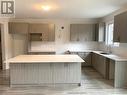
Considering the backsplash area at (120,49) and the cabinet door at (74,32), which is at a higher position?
the cabinet door at (74,32)

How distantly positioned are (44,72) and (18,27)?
3189 mm

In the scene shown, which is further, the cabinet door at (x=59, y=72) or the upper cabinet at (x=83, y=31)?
the upper cabinet at (x=83, y=31)

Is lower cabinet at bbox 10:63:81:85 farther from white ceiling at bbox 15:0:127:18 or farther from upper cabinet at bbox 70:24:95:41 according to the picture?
upper cabinet at bbox 70:24:95:41

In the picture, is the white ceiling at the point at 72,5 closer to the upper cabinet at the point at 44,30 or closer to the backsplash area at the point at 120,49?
the backsplash area at the point at 120,49

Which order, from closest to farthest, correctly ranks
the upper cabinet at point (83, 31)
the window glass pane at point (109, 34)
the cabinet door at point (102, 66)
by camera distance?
the cabinet door at point (102, 66)
the window glass pane at point (109, 34)
the upper cabinet at point (83, 31)

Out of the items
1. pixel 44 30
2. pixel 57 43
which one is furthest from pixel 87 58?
pixel 44 30

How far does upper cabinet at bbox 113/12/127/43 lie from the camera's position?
3.80 meters

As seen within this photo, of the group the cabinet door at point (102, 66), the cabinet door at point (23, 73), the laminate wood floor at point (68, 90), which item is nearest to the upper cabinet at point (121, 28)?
the cabinet door at point (102, 66)

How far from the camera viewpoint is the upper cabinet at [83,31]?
6789 mm

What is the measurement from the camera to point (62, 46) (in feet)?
23.4

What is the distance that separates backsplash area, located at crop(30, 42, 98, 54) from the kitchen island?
2.97 m

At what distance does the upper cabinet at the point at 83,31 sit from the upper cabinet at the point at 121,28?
2.47 meters

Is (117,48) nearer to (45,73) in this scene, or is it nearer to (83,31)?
(83,31)

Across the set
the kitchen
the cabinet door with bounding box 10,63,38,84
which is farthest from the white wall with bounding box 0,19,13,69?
the cabinet door with bounding box 10,63,38,84
